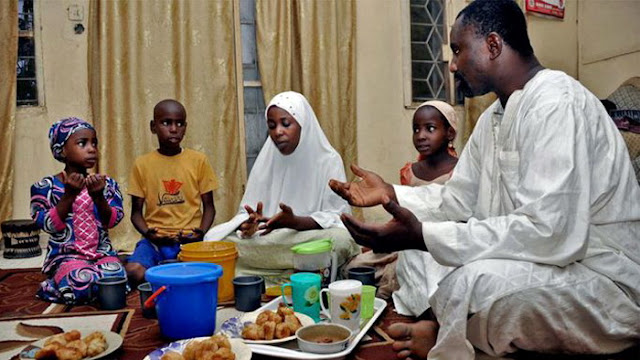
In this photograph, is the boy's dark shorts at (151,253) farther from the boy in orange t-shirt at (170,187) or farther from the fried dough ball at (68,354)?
the fried dough ball at (68,354)

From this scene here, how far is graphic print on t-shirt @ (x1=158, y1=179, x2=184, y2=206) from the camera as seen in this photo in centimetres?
324

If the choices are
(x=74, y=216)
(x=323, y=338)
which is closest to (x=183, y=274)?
(x=323, y=338)

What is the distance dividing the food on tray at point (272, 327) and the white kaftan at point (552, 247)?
50 cm

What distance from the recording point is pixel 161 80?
4461mm

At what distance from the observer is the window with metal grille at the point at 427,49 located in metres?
5.24

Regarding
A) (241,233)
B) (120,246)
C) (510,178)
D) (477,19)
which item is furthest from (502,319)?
(120,246)

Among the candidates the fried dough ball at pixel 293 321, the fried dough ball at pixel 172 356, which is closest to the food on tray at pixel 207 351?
the fried dough ball at pixel 172 356

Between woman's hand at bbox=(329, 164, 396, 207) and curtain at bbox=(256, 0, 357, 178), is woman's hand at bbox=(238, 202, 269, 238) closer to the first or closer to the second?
woman's hand at bbox=(329, 164, 396, 207)

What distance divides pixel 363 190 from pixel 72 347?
1.13m

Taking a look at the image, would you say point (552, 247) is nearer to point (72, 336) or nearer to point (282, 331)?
point (282, 331)

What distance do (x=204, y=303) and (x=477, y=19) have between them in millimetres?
1421

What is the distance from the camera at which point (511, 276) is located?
59.2 inches

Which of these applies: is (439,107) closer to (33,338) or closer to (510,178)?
(510,178)

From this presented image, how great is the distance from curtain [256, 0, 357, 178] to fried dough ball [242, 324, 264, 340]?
3.11m
